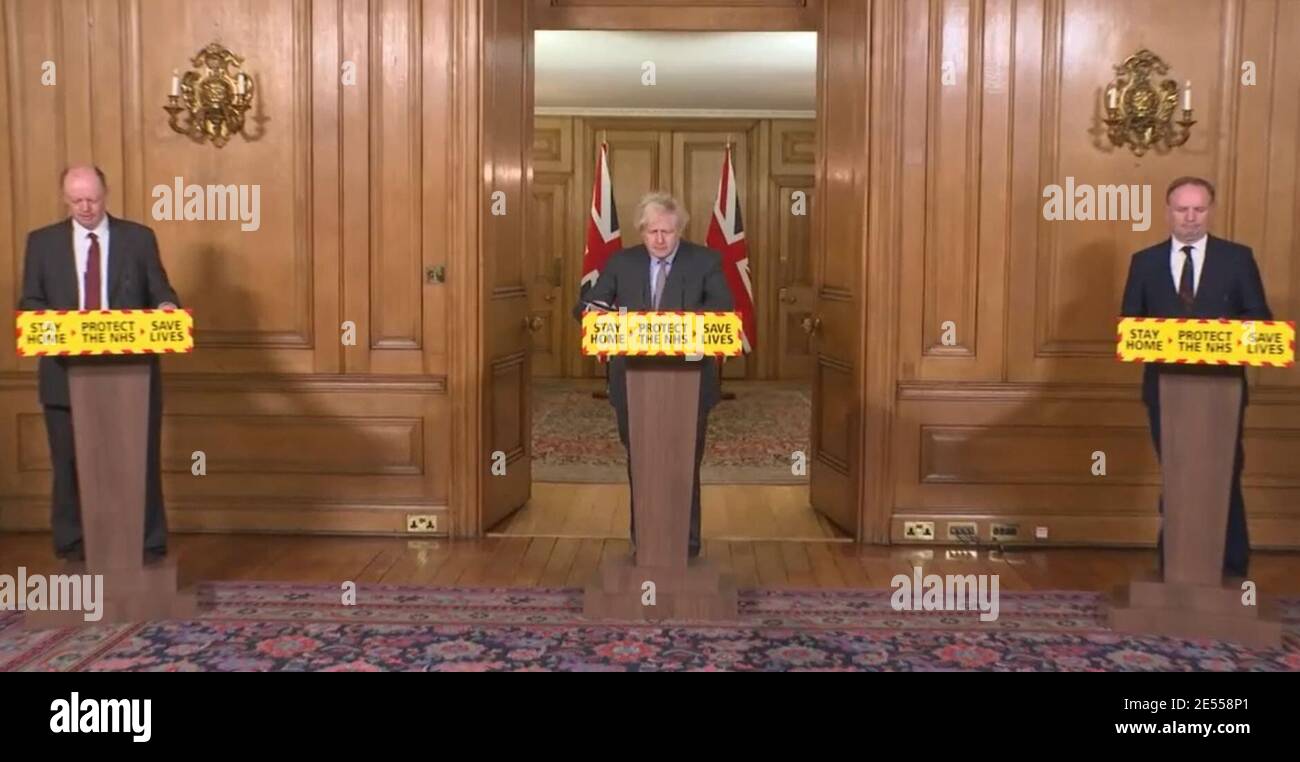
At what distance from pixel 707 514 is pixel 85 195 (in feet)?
11.7

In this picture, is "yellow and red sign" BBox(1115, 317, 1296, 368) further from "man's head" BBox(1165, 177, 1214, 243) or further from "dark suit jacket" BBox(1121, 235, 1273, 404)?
"man's head" BBox(1165, 177, 1214, 243)

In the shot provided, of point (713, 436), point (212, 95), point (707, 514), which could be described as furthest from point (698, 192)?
point (212, 95)

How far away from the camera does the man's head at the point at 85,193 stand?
15.5 ft

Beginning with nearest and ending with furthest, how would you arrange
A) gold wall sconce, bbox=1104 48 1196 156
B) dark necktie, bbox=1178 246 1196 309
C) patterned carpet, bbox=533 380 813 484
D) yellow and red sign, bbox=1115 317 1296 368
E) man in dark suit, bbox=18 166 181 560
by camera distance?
yellow and red sign, bbox=1115 317 1296 368 → dark necktie, bbox=1178 246 1196 309 → man in dark suit, bbox=18 166 181 560 → gold wall sconce, bbox=1104 48 1196 156 → patterned carpet, bbox=533 380 813 484

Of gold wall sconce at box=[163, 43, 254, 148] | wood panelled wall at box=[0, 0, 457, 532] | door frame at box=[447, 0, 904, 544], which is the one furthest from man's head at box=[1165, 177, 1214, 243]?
gold wall sconce at box=[163, 43, 254, 148]

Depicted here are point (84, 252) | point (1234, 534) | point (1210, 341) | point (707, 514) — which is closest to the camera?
point (1210, 341)

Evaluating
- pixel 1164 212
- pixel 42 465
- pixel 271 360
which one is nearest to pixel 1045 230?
pixel 1164 212

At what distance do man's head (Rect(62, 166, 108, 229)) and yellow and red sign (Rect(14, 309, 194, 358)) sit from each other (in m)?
0.40

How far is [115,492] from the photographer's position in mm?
4715

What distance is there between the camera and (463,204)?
6.19 meters

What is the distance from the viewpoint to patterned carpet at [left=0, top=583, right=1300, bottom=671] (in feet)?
14.0

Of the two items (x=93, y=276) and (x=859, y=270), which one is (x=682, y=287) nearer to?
(x=859, y=270)

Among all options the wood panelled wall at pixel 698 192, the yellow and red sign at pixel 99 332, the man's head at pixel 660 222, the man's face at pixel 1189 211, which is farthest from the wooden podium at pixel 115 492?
the wood panelled wall at pixel 698 192

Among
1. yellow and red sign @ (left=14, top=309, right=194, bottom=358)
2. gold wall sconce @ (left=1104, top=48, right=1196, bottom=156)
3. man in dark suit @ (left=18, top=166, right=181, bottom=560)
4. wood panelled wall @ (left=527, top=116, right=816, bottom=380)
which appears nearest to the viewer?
yellow and red sign @ (left=14, top=309, right=194, bottom=358)
